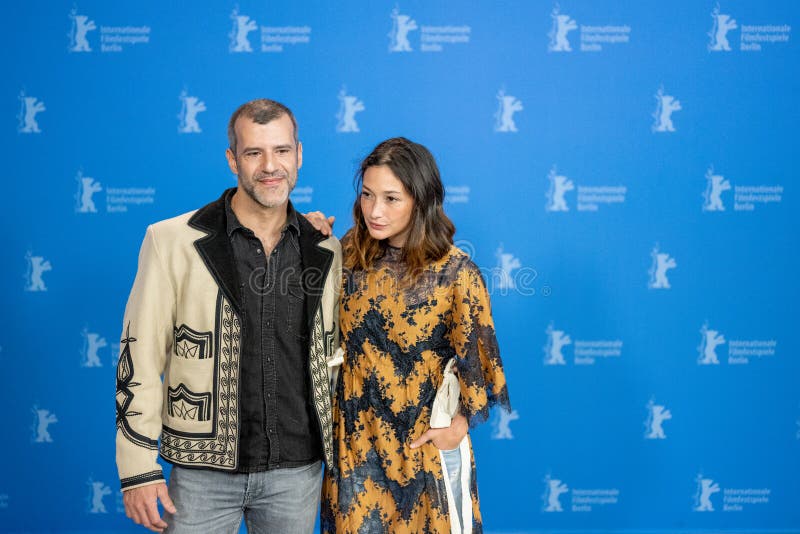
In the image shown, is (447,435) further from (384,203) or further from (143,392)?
(143,392)

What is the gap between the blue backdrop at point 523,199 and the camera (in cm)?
299

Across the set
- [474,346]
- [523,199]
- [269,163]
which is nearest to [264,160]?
[269,163]

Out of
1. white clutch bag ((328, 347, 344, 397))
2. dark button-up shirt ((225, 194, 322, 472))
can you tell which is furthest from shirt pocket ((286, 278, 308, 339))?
white clutch bag ((328, 347, 344, 397))

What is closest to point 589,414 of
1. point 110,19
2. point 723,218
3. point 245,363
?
point 723,218

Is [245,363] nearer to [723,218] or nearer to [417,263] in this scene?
[417,263]

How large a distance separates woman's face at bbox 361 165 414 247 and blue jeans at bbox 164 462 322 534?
0.66m

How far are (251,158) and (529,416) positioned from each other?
6.50ft

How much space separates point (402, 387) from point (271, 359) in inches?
14.3

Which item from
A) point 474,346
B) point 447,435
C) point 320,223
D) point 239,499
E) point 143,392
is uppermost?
point 320,223

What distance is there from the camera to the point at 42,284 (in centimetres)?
304

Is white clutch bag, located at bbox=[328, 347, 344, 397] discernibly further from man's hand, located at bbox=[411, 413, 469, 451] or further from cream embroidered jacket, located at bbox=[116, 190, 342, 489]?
man's hand, located at bbox=[411, 413, 469, 451]

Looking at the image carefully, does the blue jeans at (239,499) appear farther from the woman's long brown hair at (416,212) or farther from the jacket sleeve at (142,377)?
the woman's long brown hair at (416,212)

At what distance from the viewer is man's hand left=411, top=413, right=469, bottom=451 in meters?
1.87

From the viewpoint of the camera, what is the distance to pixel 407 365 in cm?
189
